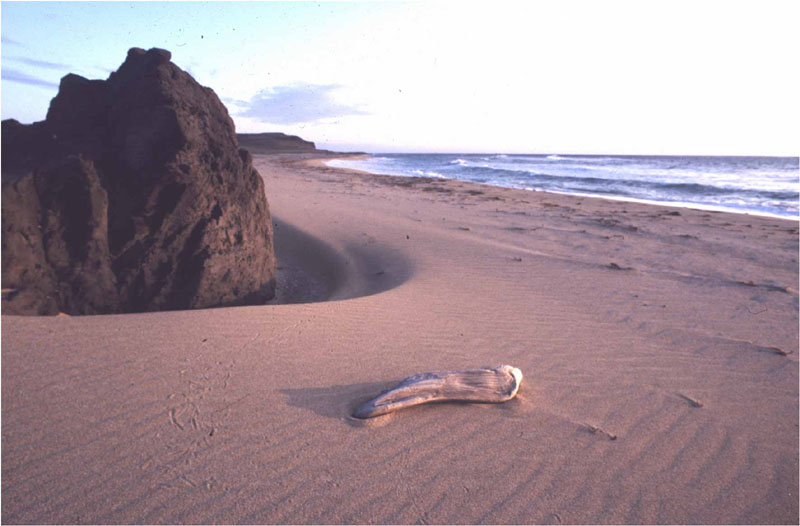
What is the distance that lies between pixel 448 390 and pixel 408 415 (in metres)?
0.30

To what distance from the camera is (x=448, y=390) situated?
2541 mm

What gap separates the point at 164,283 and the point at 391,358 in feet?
8.07

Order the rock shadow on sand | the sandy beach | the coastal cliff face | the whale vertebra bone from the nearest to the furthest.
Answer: the sandy beach, the whale vertebra bone, the coastal cliff face, the rock shadow on sand

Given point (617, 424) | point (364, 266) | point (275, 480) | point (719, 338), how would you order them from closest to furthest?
point (275, 480) → point (617, 424) → point (719, 338) → point (364, 266)

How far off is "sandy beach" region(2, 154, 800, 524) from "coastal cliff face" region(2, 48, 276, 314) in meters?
0.50

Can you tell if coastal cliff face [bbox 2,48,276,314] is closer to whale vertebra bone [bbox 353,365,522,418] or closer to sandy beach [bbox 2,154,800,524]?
sandy beach [bbox 2,154,800,524]

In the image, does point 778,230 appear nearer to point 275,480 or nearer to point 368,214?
point 368,214

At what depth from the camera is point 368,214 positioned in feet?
33.9

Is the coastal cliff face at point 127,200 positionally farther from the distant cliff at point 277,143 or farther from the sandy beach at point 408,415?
the distant cliff at point 277,143

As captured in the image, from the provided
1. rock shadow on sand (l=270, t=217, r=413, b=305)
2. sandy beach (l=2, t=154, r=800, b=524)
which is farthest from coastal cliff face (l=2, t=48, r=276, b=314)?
rock shadow on sand (l=270, t=217, r=413, b=305)

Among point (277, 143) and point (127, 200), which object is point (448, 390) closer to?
point (127, 200)

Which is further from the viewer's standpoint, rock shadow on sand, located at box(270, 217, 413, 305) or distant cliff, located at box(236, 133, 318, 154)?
distant cliff, located at box(236, 133, 318, 154)

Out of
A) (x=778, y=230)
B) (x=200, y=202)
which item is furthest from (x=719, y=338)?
(x=778, y=230)

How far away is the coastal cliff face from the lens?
3.43 metres
